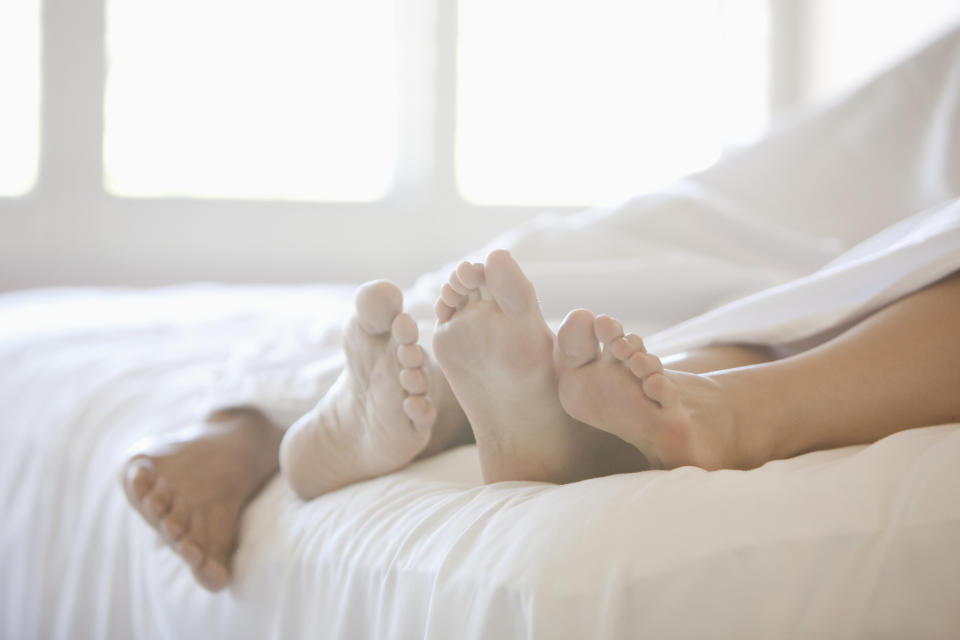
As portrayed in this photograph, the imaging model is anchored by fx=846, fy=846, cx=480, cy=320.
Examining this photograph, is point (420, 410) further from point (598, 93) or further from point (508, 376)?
point (598, 93)

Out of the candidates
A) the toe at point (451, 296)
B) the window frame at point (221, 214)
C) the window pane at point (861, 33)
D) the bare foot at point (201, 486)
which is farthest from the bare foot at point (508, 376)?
the window frame at point (221, 214)

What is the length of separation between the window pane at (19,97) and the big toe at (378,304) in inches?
86.1

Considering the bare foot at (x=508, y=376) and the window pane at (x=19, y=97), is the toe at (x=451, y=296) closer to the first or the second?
the bare foot at (x=508, y=376)

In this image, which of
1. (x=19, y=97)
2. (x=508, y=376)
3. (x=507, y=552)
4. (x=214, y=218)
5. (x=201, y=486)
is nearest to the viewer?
(x=507, y=552)

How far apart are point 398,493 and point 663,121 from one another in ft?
8.98

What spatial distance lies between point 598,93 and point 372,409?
2.63 metres

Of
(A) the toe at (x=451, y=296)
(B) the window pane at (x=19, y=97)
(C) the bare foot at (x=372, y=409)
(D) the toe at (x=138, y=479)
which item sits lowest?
(D) the toe at (x=138, y=479)

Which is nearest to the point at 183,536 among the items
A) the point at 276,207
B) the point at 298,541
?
the point at 298,541

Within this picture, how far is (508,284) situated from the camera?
0.53 meters

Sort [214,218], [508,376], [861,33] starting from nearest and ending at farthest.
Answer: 1. [508,376]
2. [214,218]
3. [861,33]

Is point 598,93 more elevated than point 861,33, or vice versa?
point 861,33

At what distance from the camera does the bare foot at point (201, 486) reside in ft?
1.98

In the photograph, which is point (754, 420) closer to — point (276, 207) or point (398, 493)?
point (398, 493)

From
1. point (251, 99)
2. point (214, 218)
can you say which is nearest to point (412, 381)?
point (214, 218)
